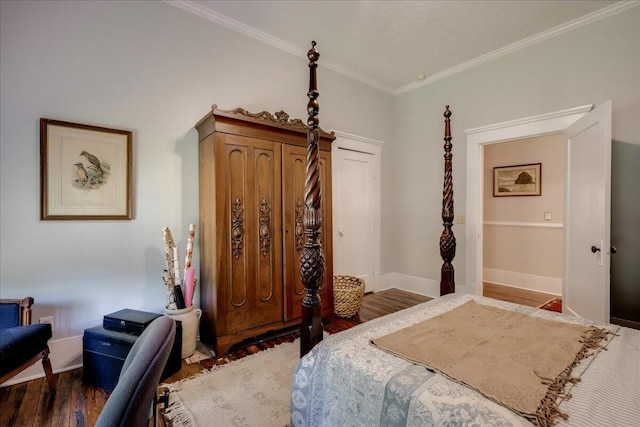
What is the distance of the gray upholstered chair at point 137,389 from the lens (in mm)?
550

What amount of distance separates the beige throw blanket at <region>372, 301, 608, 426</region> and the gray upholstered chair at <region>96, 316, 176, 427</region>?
0.96m

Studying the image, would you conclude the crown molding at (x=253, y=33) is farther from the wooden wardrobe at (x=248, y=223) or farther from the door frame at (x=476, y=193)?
the door frame at (x=476, y=193)

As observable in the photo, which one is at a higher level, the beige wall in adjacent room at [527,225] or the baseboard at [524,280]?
the beige wall in adjacent room at [527,225]

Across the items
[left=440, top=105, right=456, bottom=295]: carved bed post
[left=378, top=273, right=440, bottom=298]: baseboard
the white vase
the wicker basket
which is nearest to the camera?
the white vase

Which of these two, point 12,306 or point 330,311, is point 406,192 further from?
point 12,306

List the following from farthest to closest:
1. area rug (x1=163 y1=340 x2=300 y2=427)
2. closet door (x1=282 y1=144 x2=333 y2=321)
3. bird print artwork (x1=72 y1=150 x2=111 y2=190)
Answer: closet door (x1=282 y1=144 x2=333 y2=321)
bird print artwork (x1=72 y1=150 x2=111 y2=190)
area rug (x1=163 y1=340 x2=300 y2=427)

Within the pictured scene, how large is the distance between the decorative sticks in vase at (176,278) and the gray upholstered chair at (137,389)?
188cm

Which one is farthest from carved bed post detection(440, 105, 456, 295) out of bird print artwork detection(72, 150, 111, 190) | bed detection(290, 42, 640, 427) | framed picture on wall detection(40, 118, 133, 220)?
bird print artwork detection(72, 150, 111, 190)

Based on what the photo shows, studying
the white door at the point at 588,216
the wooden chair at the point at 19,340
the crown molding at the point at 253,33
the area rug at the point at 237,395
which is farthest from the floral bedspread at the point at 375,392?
the crown molding at the point at 253,33

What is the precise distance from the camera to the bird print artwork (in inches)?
89.1

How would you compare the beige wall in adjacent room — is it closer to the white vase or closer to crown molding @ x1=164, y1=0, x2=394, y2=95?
crown molding @ x1=164, y1=0, x2=394, y2=95

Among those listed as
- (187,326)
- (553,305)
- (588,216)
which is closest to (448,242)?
(588,216)

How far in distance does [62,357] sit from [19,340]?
690mm

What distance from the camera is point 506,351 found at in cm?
131
